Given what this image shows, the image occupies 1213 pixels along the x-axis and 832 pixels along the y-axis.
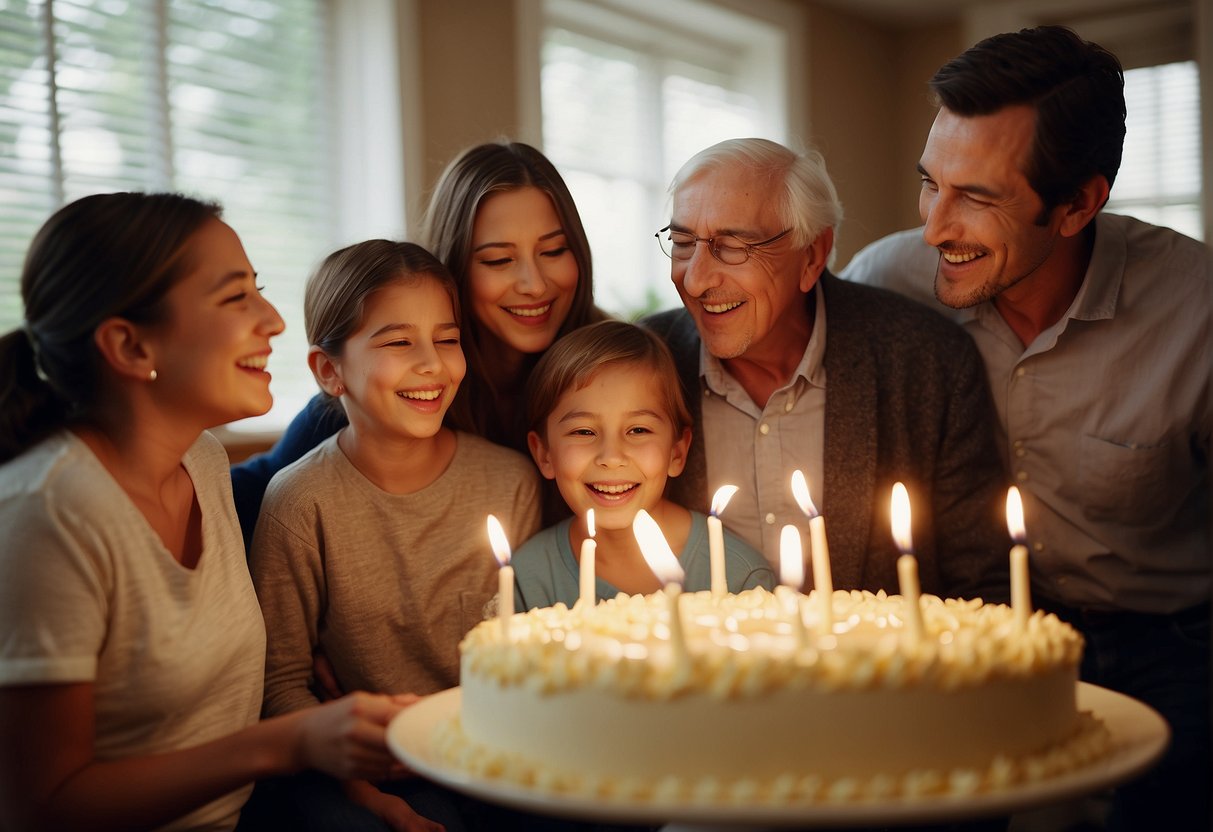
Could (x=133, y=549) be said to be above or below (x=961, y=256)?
below

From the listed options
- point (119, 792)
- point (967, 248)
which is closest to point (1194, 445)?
point (967, 248)

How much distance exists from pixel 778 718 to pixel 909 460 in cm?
122

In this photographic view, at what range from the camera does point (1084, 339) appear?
237 centimetres

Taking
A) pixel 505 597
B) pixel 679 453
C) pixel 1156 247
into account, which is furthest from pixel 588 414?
pixel 1156 247

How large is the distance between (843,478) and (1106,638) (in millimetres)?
605

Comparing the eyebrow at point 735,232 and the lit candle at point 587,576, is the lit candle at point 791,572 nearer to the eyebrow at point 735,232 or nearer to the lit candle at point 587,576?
the lit candle at point 587,576

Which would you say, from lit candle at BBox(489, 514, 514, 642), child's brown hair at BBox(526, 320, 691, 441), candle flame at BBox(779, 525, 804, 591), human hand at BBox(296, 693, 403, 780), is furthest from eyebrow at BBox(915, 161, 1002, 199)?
human hand at BBox(296, 693, 403, 780)

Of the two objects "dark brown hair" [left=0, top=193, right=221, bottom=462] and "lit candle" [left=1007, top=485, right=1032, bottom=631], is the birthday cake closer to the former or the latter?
"lit candle" [left=1007, top=485, right=1032, bottom=631]

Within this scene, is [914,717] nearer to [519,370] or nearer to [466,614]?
[466,614]

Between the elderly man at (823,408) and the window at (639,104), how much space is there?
2836mm

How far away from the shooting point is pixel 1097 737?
4.34 feet

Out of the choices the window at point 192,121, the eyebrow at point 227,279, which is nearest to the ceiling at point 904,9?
the window at point 192,121

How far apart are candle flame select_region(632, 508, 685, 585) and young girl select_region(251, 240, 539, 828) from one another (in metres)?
0.66

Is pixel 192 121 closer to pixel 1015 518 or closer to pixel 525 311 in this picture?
pixel 525 311
